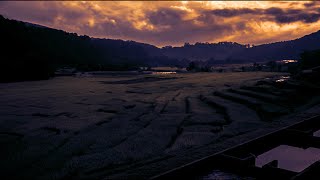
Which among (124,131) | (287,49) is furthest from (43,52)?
(287,49)

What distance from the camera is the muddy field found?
337 centimetres

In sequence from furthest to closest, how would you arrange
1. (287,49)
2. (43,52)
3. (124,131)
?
(287,49), (43,52), (124,131)

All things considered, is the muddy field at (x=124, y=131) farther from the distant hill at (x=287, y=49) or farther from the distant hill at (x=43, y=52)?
the distant hill at (x=287, y=49)

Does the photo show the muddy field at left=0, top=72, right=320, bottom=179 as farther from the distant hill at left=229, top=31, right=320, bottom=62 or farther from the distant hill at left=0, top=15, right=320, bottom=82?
the distant hill at left=229, top=31, right=320, bottom=62

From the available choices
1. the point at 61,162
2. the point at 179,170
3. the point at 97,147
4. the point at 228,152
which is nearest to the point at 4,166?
the point at 61,162

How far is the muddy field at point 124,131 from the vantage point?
337 centimetres

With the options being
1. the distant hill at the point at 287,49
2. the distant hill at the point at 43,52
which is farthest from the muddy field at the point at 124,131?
the distant hill at the point at 287,49

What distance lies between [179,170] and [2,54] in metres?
20.1

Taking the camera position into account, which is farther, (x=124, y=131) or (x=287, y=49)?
(x=287, y=49)

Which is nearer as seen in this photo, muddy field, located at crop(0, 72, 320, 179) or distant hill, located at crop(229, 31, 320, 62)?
muddy field, located at crop(0, 72, 320, 179)

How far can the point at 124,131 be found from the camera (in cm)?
501

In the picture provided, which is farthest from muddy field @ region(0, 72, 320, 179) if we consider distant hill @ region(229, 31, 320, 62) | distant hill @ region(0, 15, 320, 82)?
distant hill @ region(229, 31, 320, 62)

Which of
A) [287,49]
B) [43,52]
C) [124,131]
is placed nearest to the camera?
[124,131]

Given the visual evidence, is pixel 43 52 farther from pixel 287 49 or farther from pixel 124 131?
pixel 287 49
